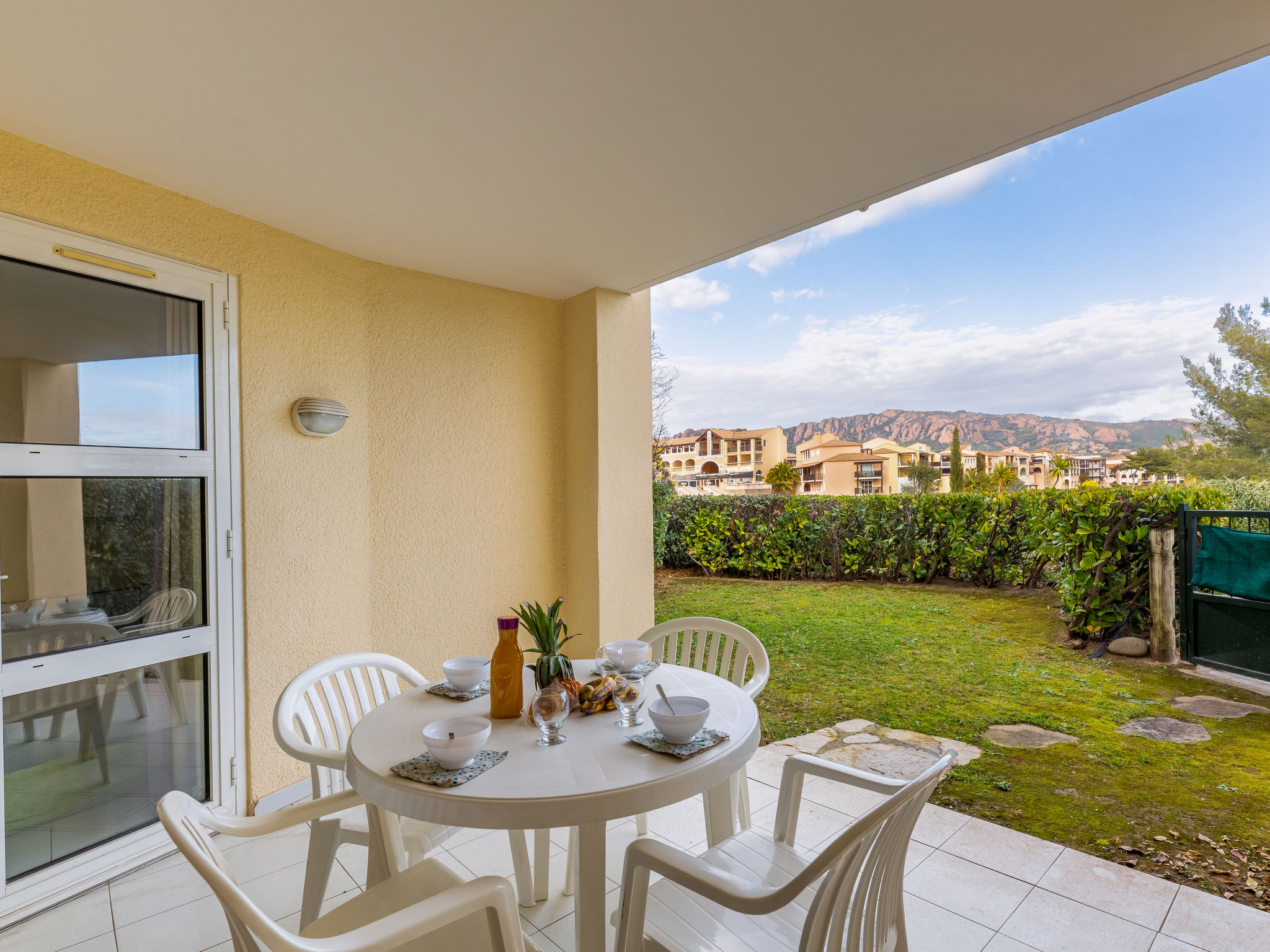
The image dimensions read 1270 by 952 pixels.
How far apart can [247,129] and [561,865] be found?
264cm

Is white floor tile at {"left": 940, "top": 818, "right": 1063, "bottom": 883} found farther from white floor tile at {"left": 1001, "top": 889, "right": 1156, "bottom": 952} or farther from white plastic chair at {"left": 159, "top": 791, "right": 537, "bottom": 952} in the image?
white plastic chair at {"left": 159, "top": 791, "right": 537, "bottom": 952}

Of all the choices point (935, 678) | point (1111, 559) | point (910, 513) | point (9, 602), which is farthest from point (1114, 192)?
point (9, 602)

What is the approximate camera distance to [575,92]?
5.79 feet

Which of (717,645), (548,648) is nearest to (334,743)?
(548,648)

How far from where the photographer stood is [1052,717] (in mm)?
3734

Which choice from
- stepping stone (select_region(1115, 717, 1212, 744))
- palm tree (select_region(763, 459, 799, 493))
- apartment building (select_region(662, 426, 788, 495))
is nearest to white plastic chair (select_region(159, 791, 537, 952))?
stepping stone (select_region(1115, 717, 1212, 744))

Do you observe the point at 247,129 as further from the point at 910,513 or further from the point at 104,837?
the point at 910,513

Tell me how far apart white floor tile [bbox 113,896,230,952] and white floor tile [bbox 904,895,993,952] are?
2019 millimetres

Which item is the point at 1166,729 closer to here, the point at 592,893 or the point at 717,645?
the point at 717,645

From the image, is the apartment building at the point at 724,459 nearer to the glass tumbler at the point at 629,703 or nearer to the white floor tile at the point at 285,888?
the white floor tile at the point at 285,888

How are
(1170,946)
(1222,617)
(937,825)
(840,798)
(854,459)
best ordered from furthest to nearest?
(854,459)
(1222,617)
(840,798)
(937,825)
(1170,946)

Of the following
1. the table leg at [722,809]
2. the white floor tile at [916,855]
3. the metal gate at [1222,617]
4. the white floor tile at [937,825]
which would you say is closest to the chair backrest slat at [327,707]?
the table leg at [722,809]

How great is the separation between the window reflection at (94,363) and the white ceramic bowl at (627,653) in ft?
6.04

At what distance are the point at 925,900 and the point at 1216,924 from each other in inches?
31.2
